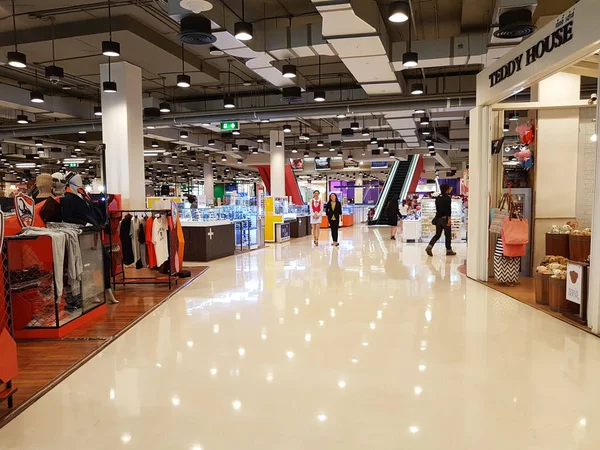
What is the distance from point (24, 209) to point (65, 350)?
1.37 metres

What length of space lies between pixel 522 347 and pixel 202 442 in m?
2.88

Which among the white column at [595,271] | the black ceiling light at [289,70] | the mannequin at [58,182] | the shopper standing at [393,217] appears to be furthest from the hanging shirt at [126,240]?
the shopper standing at [393,217]

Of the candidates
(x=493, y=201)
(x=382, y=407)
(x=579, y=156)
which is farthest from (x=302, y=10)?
(x=382, y=407)

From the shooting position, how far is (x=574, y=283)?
15.7ft

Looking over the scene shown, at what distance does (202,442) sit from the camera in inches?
98.3

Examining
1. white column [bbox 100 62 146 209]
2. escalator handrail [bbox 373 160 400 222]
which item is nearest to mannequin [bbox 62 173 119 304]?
white column [bbox 100 62 146 209]

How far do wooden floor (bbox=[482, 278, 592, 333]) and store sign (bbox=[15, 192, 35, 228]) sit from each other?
17.8 feet

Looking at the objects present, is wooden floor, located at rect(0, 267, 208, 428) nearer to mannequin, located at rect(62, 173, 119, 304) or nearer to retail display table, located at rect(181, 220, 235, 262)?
mannequin, located at rect(62, 173, 119, 304)

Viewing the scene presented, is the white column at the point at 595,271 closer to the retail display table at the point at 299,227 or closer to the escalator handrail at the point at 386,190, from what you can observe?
the retail display table at the point at 299,227

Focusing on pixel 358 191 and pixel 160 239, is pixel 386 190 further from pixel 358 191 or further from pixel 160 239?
pixel 160 239

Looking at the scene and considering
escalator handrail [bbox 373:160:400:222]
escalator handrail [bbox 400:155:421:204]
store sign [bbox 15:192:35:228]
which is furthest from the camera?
escalator handrail [bbox 400:155:421:204]

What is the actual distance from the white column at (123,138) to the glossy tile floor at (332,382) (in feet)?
12.8

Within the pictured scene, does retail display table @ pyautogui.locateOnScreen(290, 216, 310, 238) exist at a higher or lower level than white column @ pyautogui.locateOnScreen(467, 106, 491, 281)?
lower

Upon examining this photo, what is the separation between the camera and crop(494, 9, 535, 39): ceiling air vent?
18.7 feet
